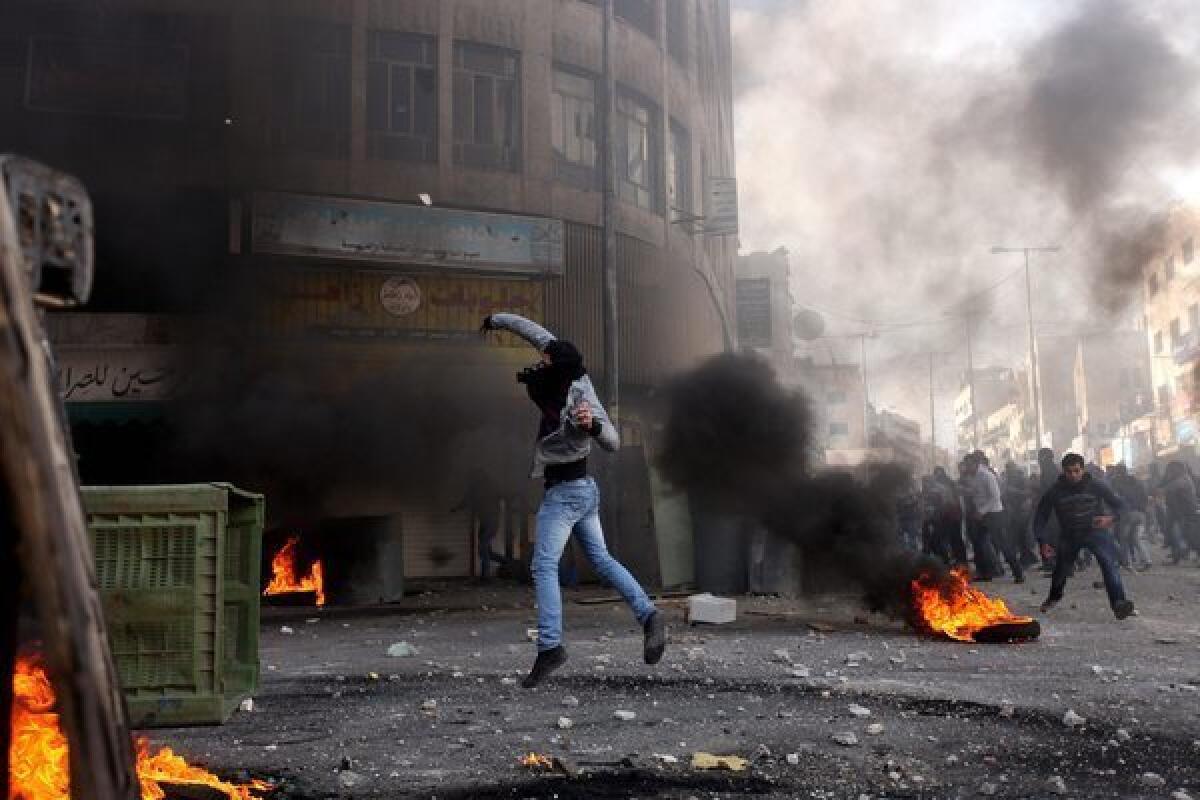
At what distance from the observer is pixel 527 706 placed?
16.9 ft

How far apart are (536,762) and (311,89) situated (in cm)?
1475

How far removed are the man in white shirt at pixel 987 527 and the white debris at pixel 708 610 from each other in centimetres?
598

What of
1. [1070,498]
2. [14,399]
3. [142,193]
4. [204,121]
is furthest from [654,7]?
[14,399]

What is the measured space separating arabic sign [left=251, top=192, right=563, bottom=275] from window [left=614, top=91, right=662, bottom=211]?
243cm

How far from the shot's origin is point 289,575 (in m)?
11.8

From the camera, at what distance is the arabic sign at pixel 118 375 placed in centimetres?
1483

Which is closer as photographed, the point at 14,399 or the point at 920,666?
the point at 14,399

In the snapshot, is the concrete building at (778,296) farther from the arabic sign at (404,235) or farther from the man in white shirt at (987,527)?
the man in white shirt at (987,527)

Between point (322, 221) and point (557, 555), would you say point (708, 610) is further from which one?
point (322, 221)

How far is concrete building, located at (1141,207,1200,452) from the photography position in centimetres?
3797

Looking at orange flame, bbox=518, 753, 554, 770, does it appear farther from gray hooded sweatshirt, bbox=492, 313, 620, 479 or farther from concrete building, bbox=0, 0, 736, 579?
concrete building, bbox=0, 0, 736, 579

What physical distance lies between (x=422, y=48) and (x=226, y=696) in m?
15.2

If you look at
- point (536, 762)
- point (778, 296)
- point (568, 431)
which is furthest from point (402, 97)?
point (778, 296)

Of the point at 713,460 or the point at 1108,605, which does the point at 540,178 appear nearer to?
the point at 713,460
